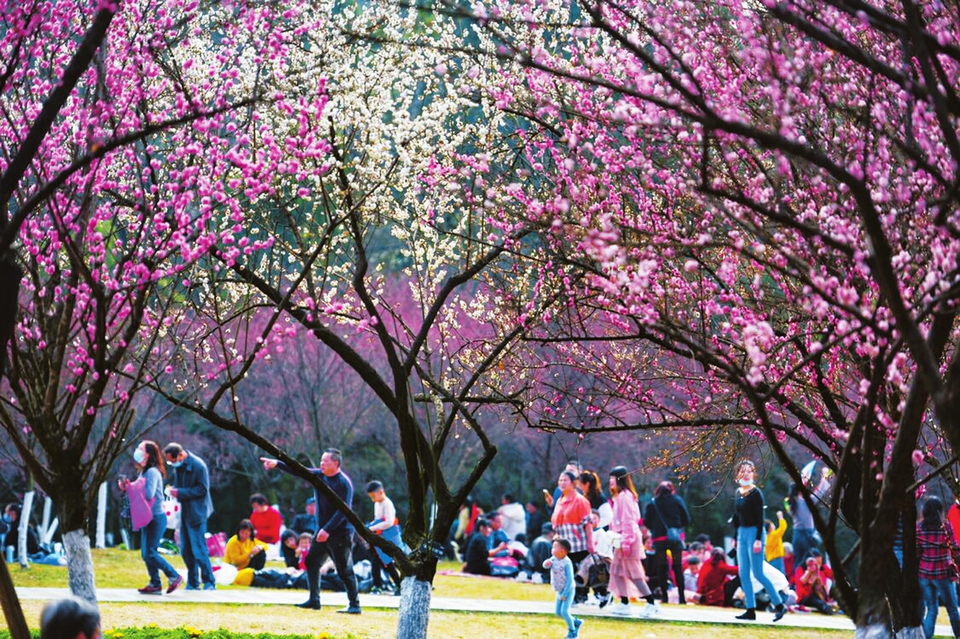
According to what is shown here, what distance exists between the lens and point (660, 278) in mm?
8445

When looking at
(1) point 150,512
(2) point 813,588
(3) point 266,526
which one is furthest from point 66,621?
(3) point 266,526

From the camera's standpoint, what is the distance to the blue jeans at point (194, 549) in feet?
47.0

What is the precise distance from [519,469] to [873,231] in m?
31.8

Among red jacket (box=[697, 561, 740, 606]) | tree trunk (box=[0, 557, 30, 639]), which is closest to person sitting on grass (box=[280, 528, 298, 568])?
red jacket (box=[697, 561, 740, 606])

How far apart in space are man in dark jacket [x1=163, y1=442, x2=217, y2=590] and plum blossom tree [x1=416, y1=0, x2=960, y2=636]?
18.9 feet

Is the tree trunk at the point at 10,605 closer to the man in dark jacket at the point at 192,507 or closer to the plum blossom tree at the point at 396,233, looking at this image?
the plum blossom tree at the point at 396,233

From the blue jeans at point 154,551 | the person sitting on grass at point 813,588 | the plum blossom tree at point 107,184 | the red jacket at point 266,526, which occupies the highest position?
the plum blossom tree at point 107,184

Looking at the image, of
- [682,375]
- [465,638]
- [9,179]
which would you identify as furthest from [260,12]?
[465,638]

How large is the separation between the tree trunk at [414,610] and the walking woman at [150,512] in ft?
18.6

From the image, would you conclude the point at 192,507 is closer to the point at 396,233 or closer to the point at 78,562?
the point at 396,233

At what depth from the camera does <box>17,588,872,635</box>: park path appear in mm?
13602

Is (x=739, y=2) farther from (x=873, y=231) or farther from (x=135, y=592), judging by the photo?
(x=135, y=592)

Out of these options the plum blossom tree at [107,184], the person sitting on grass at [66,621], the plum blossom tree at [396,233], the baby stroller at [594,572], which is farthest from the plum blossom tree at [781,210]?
the baby stroller at [594,572]

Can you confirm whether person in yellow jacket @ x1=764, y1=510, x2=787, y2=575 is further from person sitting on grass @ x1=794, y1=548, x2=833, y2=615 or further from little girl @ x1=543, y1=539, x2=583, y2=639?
little girl @ x1=543, y1=539, x2=583, y2=639
